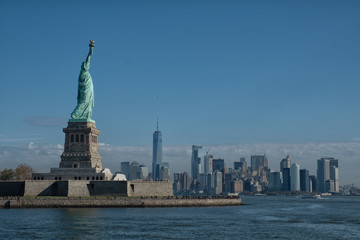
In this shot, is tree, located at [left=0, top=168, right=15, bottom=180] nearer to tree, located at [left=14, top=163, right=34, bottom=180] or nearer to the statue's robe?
tree, located at [left=14, top=163, right=34, bottom=180]

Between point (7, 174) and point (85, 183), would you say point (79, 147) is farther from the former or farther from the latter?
point (7, 174)

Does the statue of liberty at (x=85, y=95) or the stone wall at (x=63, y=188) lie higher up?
the statue of liberty at (x=85, y=95)

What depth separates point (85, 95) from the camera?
113 metres

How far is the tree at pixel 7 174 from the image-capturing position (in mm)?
122562

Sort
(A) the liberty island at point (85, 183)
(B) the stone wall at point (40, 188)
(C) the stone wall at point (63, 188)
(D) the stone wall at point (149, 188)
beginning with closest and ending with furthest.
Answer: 1. (A) the liberty island at point (85, 183)
2. (C) the stone wall at point (63, 188)
3. (B) the stone wall at point (40, 188)
4. (D) the stone wall at point (149, 188)

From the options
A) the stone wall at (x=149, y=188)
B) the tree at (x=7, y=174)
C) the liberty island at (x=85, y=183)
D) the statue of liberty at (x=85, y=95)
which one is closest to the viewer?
the liberty island at (x=85, y=183)

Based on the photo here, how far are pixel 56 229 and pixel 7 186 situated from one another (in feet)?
145

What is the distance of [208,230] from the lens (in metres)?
62.3

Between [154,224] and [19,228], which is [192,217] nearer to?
[154,224]

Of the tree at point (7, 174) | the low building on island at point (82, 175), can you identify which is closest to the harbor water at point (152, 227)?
the low building on island at point (82, 175)

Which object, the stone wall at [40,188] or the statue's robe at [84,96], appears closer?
the stone wall at [40,188]

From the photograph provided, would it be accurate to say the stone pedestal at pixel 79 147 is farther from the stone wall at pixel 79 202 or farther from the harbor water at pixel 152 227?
the harbor water at pixel 152 227

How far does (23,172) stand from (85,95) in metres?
29.1

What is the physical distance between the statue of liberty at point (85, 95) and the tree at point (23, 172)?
79.2 feet
